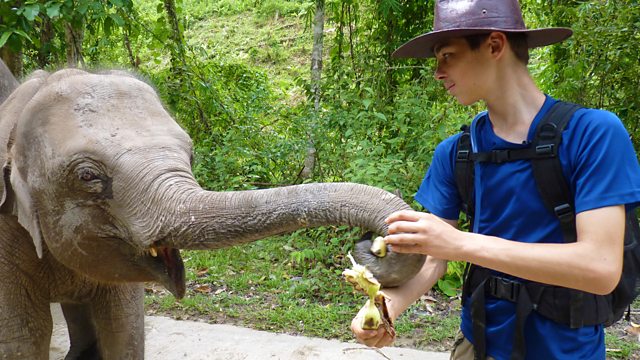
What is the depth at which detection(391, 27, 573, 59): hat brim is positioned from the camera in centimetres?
185

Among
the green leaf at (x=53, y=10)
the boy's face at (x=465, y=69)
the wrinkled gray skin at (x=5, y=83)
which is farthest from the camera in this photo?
the green leaf at (x=53, y=10)

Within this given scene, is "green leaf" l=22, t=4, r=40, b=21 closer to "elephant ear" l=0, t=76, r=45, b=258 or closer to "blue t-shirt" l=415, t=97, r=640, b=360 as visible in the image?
"elephant ear" l=0, t=76, r=45, b=258

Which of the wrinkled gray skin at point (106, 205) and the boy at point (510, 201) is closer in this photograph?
the boy at point (510, 201)

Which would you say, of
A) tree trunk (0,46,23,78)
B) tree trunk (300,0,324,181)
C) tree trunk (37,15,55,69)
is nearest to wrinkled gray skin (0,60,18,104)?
tree trunk (0,46,23,78)

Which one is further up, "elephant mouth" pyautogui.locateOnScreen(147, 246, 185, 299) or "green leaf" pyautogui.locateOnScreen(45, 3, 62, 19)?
"green leaf" pyautogui.locateOnScreen(45, 3, 62, 19)

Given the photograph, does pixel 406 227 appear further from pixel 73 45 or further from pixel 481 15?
pixel 73 45

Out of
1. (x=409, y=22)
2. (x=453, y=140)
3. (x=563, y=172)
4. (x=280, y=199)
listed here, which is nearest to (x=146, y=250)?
(x=280, y=199)

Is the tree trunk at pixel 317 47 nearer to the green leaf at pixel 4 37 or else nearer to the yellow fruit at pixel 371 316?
the green leaf at pixel 4 37

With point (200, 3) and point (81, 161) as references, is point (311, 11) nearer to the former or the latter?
point (81, 161)

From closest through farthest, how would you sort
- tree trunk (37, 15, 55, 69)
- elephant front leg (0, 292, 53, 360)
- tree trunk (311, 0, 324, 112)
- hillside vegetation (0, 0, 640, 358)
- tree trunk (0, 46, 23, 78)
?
1. elephant front leg (0, 292, 53, 360)
2. hillside vegetation (0, 0, 640, 358)
3. tree trunk (0, 46, 23, 78)
4. tree trunk (37, 15, 55, 69)
5. tree trunk (311, 0, 324, 112)

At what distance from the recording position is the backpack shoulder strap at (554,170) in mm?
1795

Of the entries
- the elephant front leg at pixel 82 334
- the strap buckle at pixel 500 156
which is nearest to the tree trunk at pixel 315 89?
the elephant front leg at pixel 82 334

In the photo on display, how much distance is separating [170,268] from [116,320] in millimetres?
847

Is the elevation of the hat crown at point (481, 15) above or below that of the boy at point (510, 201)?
above
